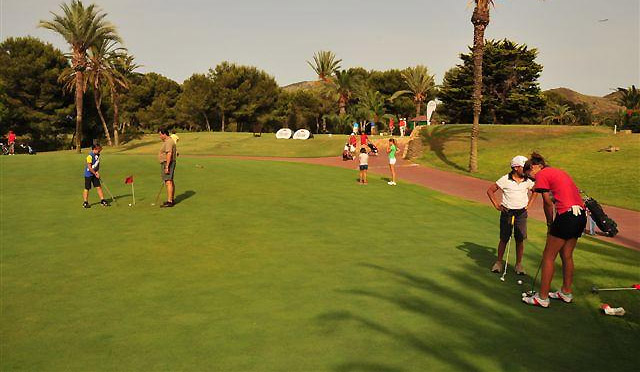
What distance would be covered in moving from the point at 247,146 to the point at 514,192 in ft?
133

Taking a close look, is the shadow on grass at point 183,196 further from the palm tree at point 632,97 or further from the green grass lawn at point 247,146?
the palm tree at point 632,97

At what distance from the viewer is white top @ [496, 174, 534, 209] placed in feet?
27.6

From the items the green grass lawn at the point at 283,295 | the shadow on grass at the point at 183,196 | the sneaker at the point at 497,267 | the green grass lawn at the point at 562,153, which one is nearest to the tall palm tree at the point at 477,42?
the green grass lawn at the point at 562,153

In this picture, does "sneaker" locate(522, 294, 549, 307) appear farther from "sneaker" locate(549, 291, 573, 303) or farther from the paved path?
the paved path

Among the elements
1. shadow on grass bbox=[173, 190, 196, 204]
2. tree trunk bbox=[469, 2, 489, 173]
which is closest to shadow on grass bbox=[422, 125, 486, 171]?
tree trunk bbox=[469, 2, 489, 173]

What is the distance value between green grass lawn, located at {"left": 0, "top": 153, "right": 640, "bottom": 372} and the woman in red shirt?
19.6 inches

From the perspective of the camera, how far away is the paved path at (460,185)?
13875 millimetres

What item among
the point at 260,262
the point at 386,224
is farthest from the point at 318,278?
the point at 386,224

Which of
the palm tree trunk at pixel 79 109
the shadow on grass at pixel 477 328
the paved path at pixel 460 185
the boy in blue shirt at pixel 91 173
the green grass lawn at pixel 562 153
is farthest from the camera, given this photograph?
the palm tree trunk at pixel 79 109

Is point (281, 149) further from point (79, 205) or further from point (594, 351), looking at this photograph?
point (594, 351)

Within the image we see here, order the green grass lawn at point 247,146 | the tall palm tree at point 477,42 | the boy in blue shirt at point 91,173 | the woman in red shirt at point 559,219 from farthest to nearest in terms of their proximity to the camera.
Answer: the green grass lawn at point 247,146
the tall palm tree at point 477,42
the boy in blue shirt at point 91,173
the woman in red shirt at point 559,219

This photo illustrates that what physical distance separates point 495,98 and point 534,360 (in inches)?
2494

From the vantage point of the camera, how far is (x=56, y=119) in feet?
186

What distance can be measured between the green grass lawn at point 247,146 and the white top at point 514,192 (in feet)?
99.6
